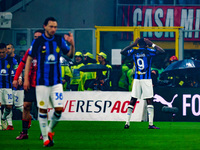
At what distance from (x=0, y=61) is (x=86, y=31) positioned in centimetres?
756

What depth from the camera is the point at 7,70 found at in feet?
46.4

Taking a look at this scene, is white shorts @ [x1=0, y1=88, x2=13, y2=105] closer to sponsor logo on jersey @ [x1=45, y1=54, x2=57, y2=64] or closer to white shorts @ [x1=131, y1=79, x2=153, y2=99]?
white shorts @ [x1=131, y1=79, x2=153, y2=99]

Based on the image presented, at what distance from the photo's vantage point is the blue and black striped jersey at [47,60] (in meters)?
9.83

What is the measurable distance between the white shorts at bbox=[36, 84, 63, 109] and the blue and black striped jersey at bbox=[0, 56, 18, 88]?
4424 millimetres

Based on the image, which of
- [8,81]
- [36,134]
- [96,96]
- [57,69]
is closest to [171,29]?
[96,96]

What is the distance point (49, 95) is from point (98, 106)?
308 inches

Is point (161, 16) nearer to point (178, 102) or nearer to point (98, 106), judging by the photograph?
point (178, 102)

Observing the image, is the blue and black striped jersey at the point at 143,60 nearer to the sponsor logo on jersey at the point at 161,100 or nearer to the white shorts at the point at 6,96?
the white shorts at the point at 6,96

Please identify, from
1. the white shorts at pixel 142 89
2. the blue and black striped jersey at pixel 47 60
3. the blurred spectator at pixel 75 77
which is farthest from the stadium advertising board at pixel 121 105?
the blue and black striped jersey at pixel 47 60

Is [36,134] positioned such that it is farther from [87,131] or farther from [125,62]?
[125,62]

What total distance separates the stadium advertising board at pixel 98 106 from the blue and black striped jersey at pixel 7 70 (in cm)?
370

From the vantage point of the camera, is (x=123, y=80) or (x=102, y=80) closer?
(x=102, y=80)

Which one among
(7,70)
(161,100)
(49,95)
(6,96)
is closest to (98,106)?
(161,100)

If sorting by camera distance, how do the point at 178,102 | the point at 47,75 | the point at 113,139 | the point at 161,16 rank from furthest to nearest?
the point at 161,16 → the point at 178,102 → the point at 113,139 → the point at 47,75
